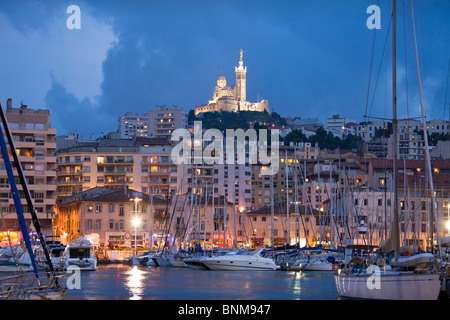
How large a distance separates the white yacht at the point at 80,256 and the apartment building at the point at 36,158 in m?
31.2

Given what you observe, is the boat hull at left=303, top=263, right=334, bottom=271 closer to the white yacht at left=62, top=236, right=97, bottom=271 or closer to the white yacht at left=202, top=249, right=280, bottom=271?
the white yacht at left=202, top=249, right=280, bottom=271

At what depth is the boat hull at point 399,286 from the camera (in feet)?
98.5

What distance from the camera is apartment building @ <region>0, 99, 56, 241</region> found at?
311 feet

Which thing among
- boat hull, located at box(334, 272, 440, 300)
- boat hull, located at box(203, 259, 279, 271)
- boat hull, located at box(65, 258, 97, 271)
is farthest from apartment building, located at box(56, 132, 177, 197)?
boat hull, located at box(334, 272, 440, 300)

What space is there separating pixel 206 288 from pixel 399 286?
17.3 meters

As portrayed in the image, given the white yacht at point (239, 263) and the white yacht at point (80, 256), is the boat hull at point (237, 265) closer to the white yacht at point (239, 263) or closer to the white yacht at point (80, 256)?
the white yacht at point (239, 263)

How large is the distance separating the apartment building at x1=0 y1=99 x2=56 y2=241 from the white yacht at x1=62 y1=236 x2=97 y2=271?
31.2 meters

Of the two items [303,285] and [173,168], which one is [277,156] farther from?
[303,285]

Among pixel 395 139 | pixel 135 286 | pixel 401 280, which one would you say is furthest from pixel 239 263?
pixel 401 280

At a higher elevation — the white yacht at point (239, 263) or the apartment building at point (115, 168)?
the apartment building at point (115, 168)

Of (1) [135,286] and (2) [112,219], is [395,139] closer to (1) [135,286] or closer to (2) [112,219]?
(1) [135,286]

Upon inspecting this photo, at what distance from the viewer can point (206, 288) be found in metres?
45.5

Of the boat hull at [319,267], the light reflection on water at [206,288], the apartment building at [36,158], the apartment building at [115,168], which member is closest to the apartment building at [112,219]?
the apartment building at [36,158]
